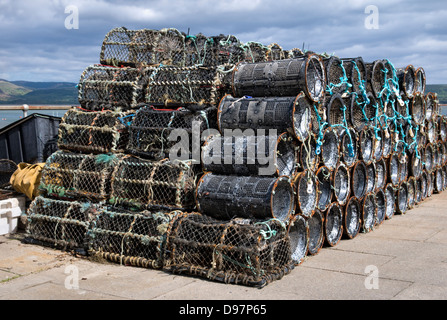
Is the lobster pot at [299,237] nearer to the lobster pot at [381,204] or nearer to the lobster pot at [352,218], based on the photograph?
the lobster pot at [352,218]

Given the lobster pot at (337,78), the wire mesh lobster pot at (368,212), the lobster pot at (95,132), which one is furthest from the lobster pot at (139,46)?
the wire mesh lobster pot at (368,212)

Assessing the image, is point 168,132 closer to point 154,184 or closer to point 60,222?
point 154,184

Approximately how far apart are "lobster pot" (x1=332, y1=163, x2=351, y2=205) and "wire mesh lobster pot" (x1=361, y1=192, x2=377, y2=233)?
2.32 feet

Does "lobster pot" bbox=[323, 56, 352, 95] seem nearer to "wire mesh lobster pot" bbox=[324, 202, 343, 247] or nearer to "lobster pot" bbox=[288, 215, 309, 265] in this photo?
"wire mesh lobster pot" bbox=[324, 202, 343, 247]

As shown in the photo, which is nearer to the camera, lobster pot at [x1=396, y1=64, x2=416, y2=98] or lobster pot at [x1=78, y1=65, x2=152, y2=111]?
lobster pot at [x1=78, y1=65, x2=152, y2=111]

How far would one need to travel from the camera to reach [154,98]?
7047mm

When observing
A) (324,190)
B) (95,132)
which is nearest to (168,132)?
(95,132)

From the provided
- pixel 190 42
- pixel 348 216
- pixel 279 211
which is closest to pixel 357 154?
pixel 348 216

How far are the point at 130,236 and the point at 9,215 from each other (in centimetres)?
254

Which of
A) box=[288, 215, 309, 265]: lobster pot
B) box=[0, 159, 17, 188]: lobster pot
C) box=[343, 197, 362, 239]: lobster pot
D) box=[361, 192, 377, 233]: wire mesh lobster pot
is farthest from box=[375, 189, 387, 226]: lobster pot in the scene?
box=[0, 159, 17, 188]: lobster pot

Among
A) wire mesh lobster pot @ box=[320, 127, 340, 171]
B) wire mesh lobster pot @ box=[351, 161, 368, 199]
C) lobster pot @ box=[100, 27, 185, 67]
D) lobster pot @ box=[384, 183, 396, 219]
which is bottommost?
lobster pot @ box=[384, 183, 396, 219]

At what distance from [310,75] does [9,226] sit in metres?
5.01

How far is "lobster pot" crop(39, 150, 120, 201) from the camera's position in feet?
21.0

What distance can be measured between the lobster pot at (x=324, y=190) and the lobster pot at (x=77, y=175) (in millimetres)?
2894
